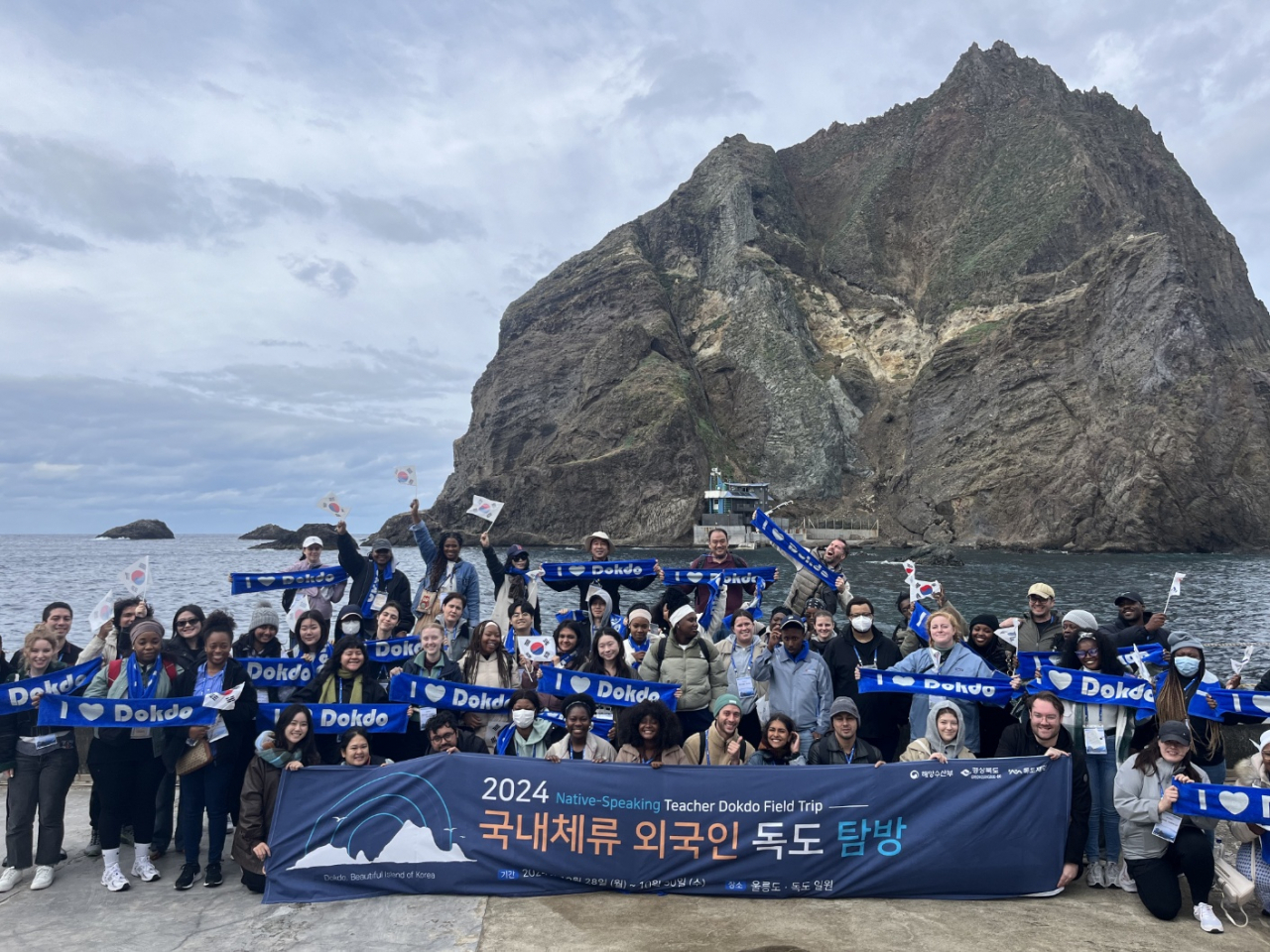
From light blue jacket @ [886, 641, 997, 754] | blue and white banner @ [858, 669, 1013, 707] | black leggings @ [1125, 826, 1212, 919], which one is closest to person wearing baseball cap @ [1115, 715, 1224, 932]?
black leggings @ [1125, 826, 1212, 919]

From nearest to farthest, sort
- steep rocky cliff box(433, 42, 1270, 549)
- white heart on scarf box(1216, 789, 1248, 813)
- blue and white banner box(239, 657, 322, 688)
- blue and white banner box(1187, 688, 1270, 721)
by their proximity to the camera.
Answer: white heart on scarf box(1216, 789, 1248, 813) → blue and white banner box(1187, 688, 1270, 721) → blue and white banner box(239, 657, 322, 688) → steep rocky cliff box(433, 42, 1270, 549)

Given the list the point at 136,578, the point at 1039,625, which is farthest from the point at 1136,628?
the point at 136,578

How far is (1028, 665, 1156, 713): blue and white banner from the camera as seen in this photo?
690 centimetres

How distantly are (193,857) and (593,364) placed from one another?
389 ft

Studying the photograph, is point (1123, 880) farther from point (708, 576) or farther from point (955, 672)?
point (708, 576)

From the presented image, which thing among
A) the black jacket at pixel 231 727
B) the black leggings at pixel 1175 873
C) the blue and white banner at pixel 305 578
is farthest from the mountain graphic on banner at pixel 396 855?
the blue and white banner at pixel 305 578

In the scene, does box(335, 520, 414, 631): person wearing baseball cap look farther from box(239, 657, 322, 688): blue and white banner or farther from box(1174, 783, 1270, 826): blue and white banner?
box(1174, 783, 1270, 826): blue and white banner

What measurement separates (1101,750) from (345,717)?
6353mm

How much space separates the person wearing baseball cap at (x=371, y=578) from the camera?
35.7ft

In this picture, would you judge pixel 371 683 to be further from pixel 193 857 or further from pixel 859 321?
pixel 859 321

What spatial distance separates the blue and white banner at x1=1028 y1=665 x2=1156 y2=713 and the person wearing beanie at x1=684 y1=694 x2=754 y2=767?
268 centimetres

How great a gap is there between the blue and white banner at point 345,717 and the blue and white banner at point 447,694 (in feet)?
0.62

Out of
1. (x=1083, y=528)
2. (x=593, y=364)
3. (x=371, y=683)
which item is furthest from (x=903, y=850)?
(x=593, y=364)

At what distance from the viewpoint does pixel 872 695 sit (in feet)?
26.0
